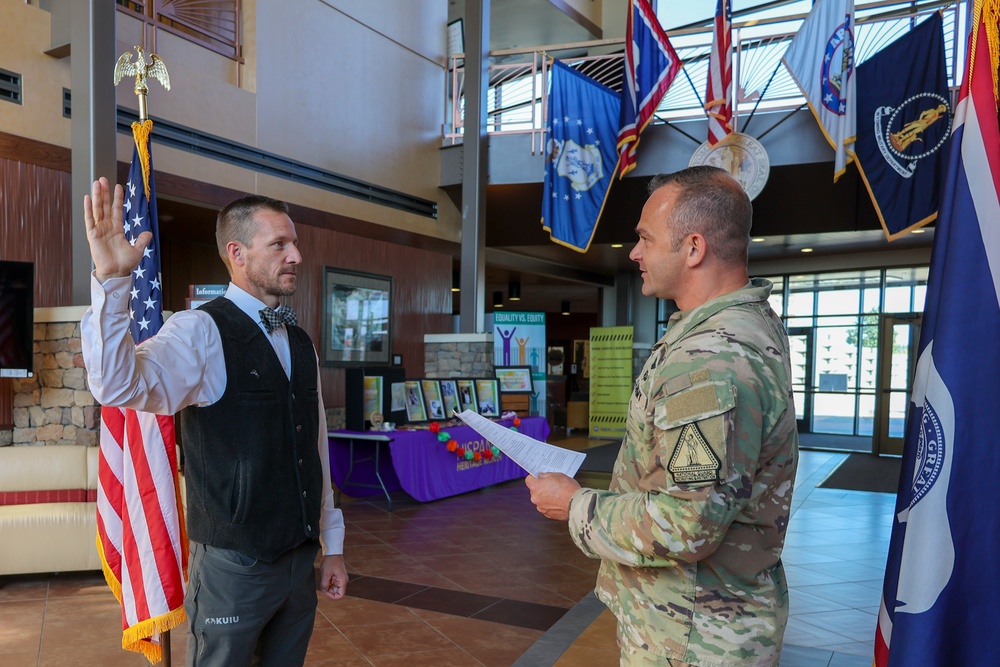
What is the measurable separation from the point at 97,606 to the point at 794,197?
26.4ft


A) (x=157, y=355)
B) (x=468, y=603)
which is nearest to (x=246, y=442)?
(x=157, y=355)

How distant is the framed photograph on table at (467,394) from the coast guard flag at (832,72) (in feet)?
14.2

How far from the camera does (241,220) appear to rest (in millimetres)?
1877

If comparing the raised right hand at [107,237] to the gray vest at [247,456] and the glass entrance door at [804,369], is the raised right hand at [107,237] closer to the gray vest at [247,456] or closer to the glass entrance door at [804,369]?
the gray vest at [247,456]

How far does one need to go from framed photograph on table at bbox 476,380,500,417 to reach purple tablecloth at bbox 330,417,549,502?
37 cm

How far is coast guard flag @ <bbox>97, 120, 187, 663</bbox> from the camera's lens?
2.49 m

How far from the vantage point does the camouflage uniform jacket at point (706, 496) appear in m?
1.24

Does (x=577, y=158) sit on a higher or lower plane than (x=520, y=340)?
higher

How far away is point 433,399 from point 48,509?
3.54 m

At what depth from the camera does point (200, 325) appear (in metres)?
1.72

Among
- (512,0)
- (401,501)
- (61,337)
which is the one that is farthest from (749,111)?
(61,337)

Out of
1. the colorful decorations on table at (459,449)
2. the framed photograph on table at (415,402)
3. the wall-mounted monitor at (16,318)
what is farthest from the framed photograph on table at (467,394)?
the wall-mounted monitor at (16,318)

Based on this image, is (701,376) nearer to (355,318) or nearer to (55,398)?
(55,398)

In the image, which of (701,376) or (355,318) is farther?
(355,318)
